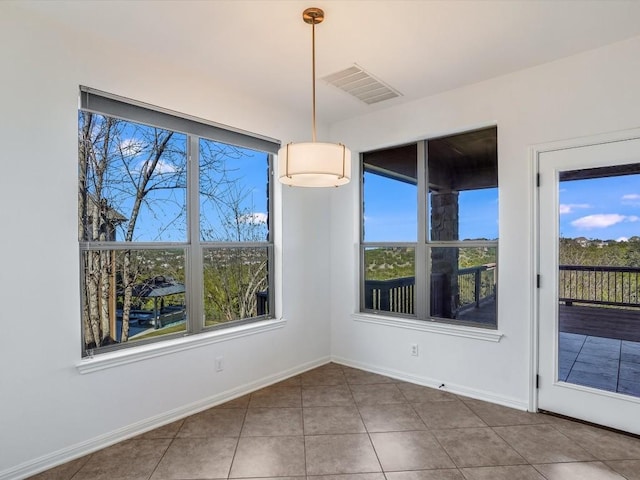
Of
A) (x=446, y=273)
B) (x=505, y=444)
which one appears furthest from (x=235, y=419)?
(x=446, y=273)

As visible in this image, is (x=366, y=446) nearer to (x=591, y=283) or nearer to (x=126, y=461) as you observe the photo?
(x=126, y=461)

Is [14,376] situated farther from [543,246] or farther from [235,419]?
[543,246]

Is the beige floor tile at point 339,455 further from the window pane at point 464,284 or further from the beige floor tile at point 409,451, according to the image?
the window pane at point 464,284

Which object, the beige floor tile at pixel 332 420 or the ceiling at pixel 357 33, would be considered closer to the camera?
the ceiling at pixel 357 33

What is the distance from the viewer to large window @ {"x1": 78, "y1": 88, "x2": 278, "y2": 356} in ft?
8.54

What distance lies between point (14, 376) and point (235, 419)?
4.89 ft

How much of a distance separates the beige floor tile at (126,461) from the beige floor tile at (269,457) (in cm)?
52

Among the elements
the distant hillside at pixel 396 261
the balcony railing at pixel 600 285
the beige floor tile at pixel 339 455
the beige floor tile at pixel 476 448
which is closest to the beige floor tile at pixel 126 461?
the beige floor tile at pixel 339 455

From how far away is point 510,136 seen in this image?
308 cm

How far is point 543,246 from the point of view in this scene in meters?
2.93

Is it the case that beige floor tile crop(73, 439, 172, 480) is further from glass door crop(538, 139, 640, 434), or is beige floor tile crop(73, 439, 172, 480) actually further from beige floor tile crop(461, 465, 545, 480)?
glass door crop(538, 139, 640, 434)

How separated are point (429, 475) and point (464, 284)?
1.77 m

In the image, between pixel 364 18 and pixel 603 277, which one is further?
pixel 603 277

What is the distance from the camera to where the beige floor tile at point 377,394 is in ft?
10.6
